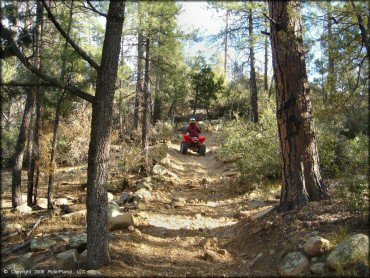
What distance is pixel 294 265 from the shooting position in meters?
3.32

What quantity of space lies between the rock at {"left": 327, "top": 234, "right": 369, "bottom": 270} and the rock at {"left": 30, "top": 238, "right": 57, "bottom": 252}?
3.97 m

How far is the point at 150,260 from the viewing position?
4.34m

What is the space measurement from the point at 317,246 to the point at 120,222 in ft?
10.5

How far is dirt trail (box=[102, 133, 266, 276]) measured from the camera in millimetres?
4082

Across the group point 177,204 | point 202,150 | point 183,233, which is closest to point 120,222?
point 183,233

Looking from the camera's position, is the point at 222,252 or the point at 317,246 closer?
the point at 317,246

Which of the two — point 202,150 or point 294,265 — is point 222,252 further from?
point 202,150

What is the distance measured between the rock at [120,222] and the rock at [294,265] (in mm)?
2832

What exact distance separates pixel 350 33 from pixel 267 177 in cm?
398

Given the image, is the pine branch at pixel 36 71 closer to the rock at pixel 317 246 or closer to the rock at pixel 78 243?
the rock at pixel 78 243

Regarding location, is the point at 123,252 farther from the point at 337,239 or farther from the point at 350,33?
the point at 350,33

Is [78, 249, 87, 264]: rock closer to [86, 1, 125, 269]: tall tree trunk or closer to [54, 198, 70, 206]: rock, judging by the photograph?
[86, 1, 125, 269]: tall tree trunk

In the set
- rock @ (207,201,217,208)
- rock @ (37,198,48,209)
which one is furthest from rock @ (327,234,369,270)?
rock @ (37,198,48,209)

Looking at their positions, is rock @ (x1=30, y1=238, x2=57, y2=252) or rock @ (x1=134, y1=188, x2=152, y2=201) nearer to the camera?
rock @ (x1=30, y1=238, x2=57, y2=252)
